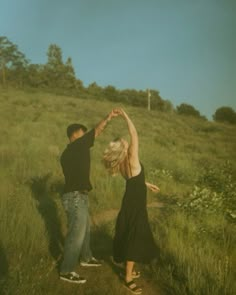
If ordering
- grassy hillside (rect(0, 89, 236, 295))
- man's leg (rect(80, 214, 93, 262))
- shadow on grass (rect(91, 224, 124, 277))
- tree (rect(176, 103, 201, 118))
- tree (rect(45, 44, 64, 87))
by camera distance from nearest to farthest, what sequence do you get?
grassy hillside (rect(0, 89, 236, 295)), man's leg (rect(80, 214, 93, 262)), shadow on grass (rect(91, 224, 124, 277)), tree (rect(45, 44, 64, 87)), tree (rect(176, 103, 201, 118))

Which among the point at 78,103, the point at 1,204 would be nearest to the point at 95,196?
the point at 1,204

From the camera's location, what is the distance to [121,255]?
3910mm

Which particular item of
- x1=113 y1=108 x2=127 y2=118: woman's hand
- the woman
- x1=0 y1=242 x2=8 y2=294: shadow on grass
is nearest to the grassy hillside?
x1=0 y1=242 x2=8 y2=294: shadow on grass

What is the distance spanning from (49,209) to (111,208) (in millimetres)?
1091

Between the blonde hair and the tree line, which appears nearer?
the blonde hair

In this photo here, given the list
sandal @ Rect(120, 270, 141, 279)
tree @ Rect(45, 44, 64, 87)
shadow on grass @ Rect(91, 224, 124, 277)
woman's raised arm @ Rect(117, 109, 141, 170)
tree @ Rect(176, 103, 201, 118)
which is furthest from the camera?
tree @ Rect(176, 103, 201, 118)

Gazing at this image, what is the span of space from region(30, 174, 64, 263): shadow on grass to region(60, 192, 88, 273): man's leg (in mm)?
435

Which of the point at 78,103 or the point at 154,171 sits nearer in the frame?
the point at 154,171

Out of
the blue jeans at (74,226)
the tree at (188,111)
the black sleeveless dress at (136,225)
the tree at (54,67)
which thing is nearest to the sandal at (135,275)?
the black sleeveless dress at (136,225)

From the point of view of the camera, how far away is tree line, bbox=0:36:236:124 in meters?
14.1

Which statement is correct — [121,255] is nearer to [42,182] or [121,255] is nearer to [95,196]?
[95,196]

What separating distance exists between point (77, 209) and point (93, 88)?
1489cm

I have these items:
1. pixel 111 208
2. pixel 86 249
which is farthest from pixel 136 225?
pixel 111 208

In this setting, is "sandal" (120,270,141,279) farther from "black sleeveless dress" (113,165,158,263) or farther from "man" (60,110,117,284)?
"man" (60,110,117,284)
